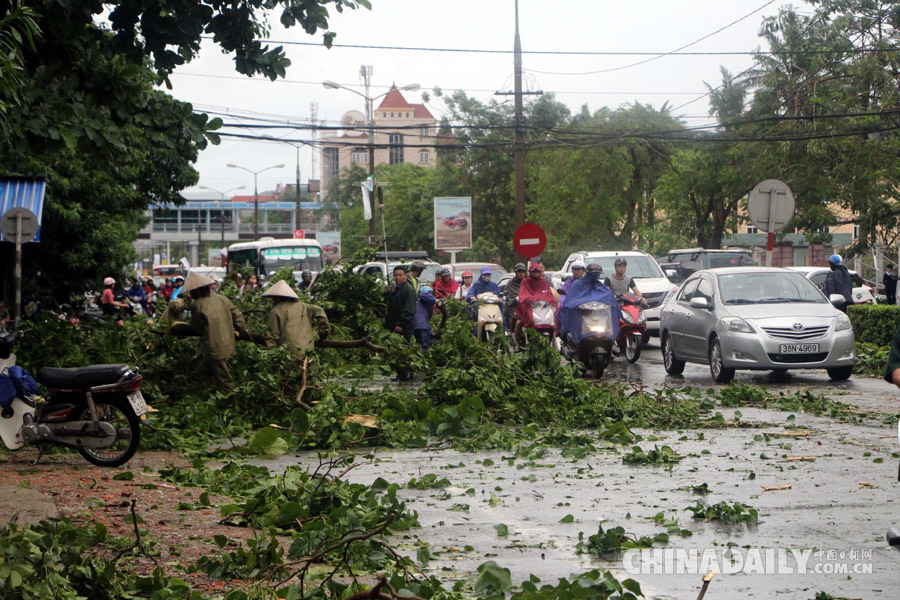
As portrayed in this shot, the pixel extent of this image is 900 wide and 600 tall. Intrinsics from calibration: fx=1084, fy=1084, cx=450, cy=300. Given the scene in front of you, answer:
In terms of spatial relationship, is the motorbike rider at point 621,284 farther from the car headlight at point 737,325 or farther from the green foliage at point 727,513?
the green foliage at point 727,513

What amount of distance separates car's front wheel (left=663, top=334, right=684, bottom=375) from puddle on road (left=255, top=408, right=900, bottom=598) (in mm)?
6348

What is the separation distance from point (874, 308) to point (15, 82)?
19.1m

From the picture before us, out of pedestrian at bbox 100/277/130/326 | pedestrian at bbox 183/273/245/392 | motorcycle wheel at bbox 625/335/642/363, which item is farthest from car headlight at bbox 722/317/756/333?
pedestrian at bbox 100/277/130/326

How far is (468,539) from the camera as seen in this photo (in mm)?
6617

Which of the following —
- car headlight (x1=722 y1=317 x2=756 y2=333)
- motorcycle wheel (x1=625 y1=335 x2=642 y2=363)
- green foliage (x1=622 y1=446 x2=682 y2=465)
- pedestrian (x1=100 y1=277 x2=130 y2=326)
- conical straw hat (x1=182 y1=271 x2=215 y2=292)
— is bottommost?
motorcycle wheel (x1=625 y1=335 x2=642 y2=363)

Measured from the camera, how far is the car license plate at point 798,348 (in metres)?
15.3

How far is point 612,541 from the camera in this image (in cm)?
617

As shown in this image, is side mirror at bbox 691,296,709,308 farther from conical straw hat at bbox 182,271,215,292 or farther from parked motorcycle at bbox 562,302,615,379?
conical straw hat at bbox 182,271,215,292

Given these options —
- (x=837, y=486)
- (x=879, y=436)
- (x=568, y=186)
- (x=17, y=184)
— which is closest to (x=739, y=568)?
(x=837, y=486)

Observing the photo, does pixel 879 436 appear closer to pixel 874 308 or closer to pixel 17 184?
pixel 874 308

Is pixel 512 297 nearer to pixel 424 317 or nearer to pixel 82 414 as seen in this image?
pixel 424 317

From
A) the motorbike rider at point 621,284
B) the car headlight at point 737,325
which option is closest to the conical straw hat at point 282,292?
the car headlight at point 737,325

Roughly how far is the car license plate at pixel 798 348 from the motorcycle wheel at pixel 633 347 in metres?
5.40

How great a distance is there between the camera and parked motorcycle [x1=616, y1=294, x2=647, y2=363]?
67.0 ft
